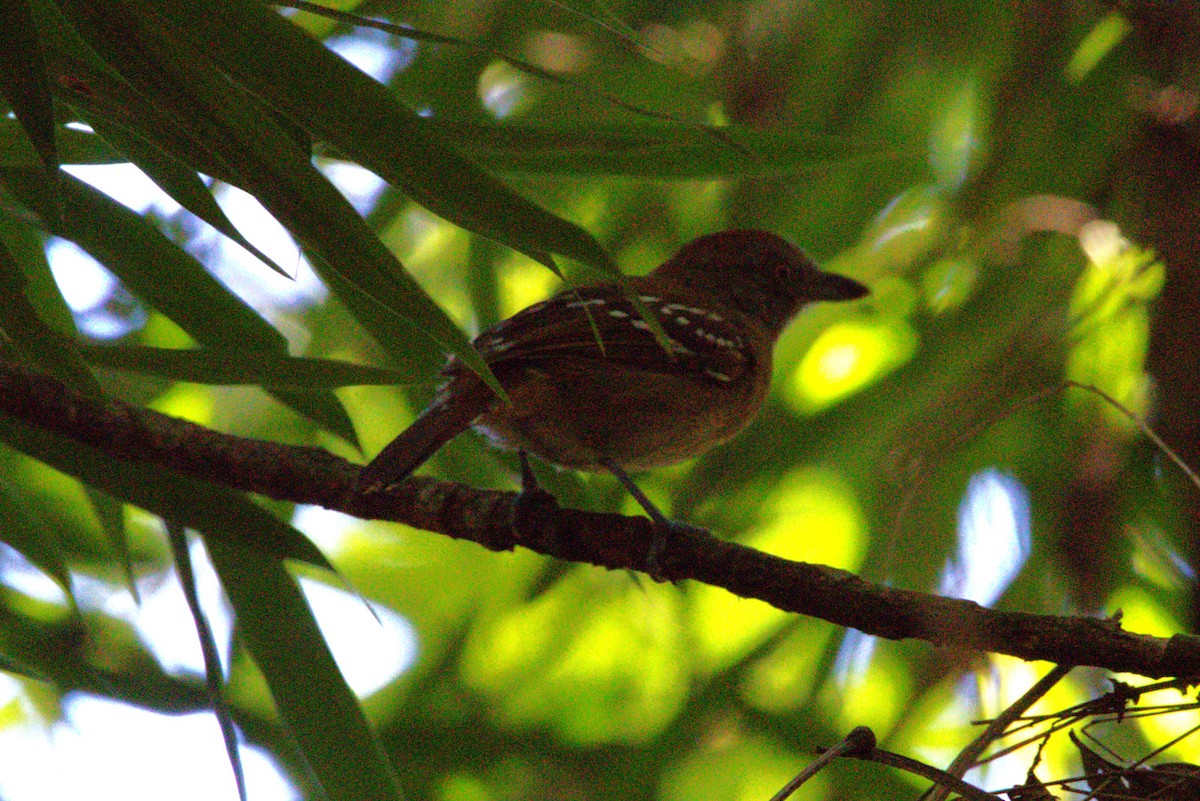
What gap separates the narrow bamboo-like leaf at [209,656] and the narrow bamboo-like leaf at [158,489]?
0.05 metres

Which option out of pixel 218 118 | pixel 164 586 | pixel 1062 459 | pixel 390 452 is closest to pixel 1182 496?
pixel 1062 459

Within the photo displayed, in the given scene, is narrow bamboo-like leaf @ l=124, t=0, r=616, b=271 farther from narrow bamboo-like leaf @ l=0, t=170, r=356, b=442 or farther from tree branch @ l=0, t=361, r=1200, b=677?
narrow bamboo-like leaf @ l=0, t=170, r=356, b=442

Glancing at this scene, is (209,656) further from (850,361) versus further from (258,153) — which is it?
(850,361)

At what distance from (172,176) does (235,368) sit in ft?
1.08

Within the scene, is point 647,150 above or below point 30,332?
above

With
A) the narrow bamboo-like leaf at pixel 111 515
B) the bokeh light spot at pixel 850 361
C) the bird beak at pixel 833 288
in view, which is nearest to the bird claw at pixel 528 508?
the narrow bamboo-like leaf at pixel 111 515

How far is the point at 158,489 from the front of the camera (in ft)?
7.98

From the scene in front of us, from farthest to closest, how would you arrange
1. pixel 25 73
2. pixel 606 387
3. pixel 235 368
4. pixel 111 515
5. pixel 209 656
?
pixel 606 387 → pixel 111 515 → pixel 209 656 → pixel 235 368 → pixel 25 73

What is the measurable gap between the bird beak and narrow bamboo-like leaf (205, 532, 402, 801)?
2185mm

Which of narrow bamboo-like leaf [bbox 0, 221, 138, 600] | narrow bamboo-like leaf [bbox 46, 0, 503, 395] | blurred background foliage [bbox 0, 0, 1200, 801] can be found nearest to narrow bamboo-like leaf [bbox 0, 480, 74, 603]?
blurred background foliage [bbox 0, 0, 1200, 801]

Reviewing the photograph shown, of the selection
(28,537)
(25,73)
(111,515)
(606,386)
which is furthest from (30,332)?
(606,386)

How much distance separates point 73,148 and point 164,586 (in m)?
1.85

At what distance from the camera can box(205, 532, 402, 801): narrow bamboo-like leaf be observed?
7.71 feet

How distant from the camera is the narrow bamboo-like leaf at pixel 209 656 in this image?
2076mm
